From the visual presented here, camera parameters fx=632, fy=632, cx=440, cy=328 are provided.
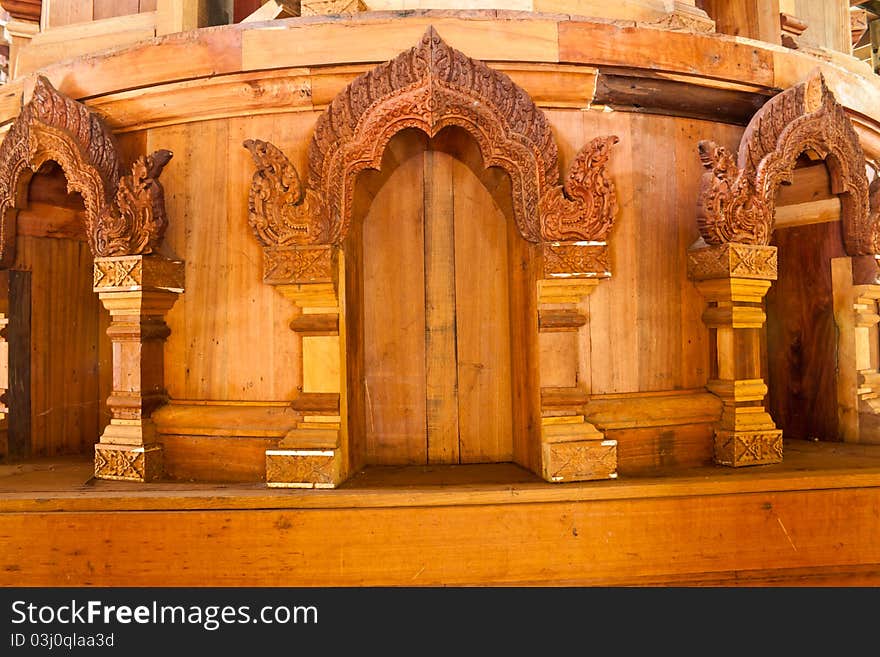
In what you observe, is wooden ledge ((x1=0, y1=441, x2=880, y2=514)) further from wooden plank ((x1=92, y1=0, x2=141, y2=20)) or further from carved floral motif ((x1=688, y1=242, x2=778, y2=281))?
wooden plank ((x1=92, y1=0, x2=141, y2=20))

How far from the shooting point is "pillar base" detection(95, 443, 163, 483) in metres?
2.38

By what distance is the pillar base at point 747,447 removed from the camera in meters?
2.43

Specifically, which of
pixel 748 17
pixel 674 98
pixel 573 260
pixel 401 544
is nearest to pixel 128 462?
pixel 401 544

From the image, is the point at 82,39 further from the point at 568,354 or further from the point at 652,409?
the point at 652,409

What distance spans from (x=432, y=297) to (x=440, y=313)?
73 mm

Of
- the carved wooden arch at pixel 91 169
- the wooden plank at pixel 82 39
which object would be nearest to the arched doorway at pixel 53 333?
the carved wooden arch at pixel 91 169

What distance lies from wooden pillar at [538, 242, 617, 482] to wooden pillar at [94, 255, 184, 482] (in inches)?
57.6

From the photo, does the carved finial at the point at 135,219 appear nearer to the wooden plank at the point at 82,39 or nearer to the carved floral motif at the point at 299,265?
the carved floral motif at the point at 299,265

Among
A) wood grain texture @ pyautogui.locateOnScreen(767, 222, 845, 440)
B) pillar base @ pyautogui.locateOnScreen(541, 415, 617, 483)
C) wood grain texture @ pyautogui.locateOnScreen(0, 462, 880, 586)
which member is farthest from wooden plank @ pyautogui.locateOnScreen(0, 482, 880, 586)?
wood grain texture @ pyautogui.locateOnScreen(767, 222, 845, 440)

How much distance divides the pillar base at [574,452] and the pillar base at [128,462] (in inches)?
58.1

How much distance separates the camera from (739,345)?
2490 millimetres

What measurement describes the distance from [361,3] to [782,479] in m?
2.39
